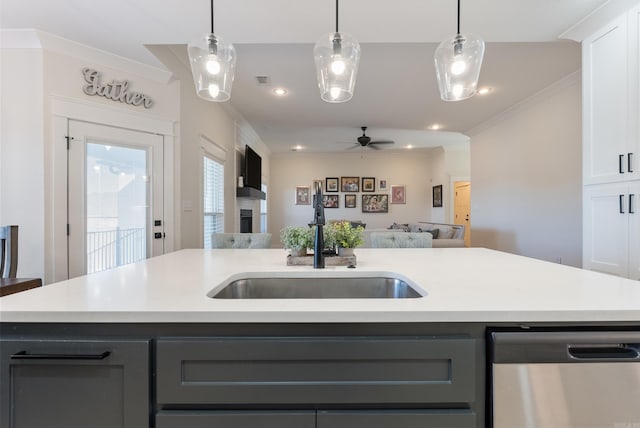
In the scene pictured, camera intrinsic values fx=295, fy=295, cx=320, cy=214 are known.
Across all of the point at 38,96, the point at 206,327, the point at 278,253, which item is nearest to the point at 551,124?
the point at 278,253

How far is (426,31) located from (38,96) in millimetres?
3198

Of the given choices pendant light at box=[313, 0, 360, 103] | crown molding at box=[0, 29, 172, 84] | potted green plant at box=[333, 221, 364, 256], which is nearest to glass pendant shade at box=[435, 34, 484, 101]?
pendant light at box=[313, 0, 360, 103]

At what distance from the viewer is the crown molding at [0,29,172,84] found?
7.80 feet

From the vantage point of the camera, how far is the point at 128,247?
297 cm

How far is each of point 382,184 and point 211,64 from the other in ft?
24.2

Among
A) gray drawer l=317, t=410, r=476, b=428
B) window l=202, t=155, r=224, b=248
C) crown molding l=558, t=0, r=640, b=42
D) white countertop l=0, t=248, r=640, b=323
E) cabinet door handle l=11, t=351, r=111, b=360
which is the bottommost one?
gray drawer l=317, t=410, r=476, b=428

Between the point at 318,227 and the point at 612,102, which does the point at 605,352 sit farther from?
the point at 612,102


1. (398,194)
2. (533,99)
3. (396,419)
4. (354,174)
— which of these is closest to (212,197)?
(396,419)

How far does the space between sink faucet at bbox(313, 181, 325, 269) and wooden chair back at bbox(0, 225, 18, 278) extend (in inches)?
83.9

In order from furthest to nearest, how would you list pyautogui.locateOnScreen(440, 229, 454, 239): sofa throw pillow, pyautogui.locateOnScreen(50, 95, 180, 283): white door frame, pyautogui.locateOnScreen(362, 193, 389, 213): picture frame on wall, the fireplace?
1. pyautogui.locateOnScreen(362, 193, 389, 213): picture frame on wall
2. the fireplace
3. pyautogui.locateOnScreen(440, 229, 454, 239): sofa throw pillow
4. pyautogui.locateOnScreen(50, 95, 180, 283): white door frame

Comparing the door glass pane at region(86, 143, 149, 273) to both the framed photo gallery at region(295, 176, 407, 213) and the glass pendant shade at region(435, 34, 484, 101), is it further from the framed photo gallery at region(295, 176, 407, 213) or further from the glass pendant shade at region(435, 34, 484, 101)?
the framed photo gallery at region(295, 176, 407, 213)

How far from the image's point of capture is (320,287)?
1.32 meters

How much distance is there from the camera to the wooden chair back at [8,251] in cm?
198

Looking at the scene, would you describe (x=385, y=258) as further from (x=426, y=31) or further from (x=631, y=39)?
(x=631, y=39)
